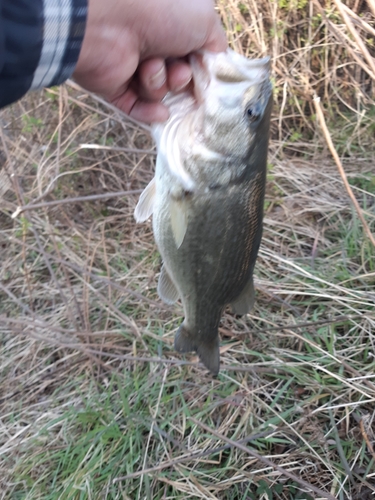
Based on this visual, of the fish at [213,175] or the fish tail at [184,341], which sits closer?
the fish at [213,175]

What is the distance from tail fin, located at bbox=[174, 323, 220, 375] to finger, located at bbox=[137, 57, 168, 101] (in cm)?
98

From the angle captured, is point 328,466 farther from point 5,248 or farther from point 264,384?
point 5,248

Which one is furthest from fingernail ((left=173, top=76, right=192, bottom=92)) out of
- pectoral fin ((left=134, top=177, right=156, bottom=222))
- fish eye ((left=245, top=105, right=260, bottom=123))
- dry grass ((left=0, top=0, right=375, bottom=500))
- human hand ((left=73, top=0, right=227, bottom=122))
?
dry grass ((left=0, top=0, right=375, bottom=500))

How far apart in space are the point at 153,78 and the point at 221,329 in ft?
5.46

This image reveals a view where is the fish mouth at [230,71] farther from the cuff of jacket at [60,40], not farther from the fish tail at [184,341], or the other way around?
the fish tail at [184,341]

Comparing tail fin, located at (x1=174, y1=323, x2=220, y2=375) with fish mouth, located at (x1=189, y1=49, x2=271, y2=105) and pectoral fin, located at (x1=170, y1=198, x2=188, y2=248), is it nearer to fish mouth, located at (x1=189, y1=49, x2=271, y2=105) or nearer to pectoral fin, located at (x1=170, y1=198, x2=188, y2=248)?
pectoral fin, located at (x1=170, y1=198, x2=188, y2=248)

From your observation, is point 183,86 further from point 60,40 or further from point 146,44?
point 60,40

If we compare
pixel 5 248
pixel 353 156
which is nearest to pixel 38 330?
pixel 5 248

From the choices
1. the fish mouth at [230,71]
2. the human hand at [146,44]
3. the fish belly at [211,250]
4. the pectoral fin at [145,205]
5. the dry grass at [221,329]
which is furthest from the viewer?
the dry grass at [221,329]

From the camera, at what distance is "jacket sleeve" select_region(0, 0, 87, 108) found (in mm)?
1037

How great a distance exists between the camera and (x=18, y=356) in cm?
292

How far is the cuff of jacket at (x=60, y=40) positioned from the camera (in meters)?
1.12

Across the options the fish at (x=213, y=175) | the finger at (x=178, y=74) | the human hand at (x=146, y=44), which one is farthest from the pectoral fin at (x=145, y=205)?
the finger at (x=178, y=74)

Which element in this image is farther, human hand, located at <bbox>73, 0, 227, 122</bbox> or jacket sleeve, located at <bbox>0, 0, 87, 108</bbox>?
human hand, located at <bbox>73, 0, 227, 122</bbox>
